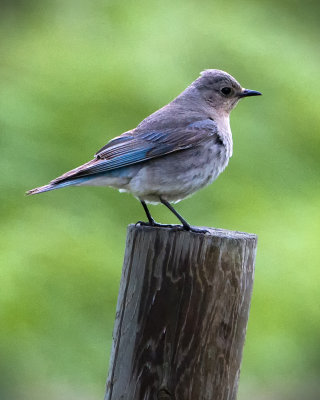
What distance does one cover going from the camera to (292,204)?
11656mm

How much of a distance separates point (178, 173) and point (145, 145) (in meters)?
0.31

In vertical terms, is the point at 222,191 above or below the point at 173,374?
above

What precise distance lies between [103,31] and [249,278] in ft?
32.6

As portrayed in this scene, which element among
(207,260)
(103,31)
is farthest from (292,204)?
(207,260)

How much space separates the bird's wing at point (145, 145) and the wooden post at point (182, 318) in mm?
1620

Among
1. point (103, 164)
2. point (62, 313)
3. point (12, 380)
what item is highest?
point (103, 164)

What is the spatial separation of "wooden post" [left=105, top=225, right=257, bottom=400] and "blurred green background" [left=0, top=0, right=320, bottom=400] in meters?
4.61

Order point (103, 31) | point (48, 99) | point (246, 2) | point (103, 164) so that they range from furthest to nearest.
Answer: point (246, 2), point (103, 31), point (48, 99), point (103, 164)

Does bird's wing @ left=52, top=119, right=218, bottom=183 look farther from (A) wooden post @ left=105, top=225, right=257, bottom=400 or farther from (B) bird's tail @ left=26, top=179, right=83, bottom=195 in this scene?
(A) wooden post @ left=105, top=225, right=257, bottom=400

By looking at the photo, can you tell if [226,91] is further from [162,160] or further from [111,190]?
[111,190]

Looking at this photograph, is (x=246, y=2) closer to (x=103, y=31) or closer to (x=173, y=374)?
(x=103, y=31)

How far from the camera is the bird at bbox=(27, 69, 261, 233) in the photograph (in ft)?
22.3

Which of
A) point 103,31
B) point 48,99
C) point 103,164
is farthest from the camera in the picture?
point 103,31

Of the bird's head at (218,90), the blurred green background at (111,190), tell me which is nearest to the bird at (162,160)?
the bird's head at (218,90)
